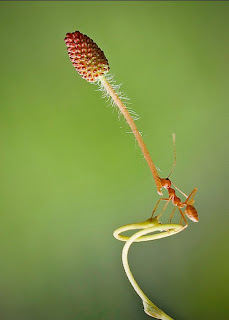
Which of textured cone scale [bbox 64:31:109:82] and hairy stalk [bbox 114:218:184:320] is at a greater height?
textured cone scale [bbox 64:31:109:82]

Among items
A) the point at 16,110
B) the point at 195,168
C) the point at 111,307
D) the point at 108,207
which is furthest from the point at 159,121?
the point at 111,307

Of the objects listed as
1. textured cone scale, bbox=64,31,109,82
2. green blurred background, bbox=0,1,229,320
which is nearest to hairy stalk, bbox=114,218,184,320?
textured cone scale, bbox=64,31,109,82

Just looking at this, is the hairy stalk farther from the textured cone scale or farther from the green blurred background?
the green blurred background

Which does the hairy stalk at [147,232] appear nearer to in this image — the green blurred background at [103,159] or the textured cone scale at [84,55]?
the textured cone scale at [84,55]

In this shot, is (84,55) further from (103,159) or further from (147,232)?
(103,159)

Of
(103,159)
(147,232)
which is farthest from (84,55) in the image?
(103,159)

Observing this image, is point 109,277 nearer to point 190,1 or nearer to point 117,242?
point 117,242

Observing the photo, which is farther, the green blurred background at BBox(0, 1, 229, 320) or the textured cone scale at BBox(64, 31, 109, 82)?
the green blurred background at BBox(0, 1, 229, 320)
